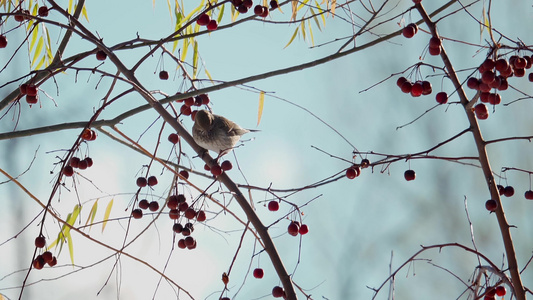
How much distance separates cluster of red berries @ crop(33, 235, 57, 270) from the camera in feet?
4.06

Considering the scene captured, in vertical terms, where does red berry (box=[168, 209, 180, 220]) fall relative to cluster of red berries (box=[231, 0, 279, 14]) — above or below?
below

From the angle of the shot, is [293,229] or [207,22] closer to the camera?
[293,229]

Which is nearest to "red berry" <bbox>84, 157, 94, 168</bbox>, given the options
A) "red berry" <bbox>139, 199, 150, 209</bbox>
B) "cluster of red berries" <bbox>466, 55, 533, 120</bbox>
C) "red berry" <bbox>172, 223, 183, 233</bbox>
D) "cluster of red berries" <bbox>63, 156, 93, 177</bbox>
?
"cluster of red berries" <bbox>63, 156, 93, 177</bbox>

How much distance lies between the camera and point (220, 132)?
2350 mm

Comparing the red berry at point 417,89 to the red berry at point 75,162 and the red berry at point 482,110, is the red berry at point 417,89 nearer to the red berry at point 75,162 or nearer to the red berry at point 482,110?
the red berry at point 482,110

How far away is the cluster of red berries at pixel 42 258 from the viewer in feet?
4.06

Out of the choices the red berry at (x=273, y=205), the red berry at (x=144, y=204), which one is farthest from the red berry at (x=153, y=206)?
Result: the red berry at (x=273, y=205)

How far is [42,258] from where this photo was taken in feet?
4.28

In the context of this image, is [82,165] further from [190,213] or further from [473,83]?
[473,83]

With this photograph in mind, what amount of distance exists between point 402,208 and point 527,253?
0.89 m

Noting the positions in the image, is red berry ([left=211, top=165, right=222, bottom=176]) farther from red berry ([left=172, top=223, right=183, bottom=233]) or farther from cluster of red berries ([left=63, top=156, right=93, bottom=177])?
cluster of red berries ([left=63, top=156, right=93, bottom=177])

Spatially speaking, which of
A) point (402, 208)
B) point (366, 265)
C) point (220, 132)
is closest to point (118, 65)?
point (220, 132)

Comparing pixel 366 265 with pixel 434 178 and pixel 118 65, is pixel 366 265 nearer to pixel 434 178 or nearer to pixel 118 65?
pixel 434 178

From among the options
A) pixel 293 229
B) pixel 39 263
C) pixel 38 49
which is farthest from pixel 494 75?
pixel 38 49
